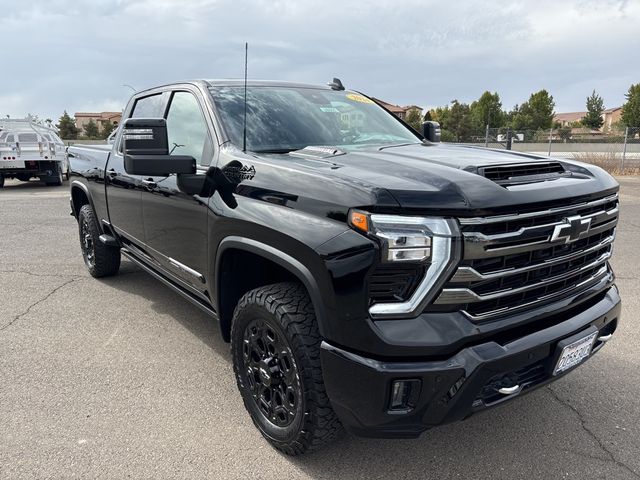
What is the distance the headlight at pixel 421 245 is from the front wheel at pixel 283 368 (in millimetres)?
493

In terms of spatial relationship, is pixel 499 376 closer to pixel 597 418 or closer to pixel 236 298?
pixel 597 418

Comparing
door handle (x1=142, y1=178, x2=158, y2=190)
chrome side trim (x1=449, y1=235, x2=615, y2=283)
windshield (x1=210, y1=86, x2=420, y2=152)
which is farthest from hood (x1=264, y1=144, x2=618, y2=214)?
door handle (x1=142, y1=178, x2=158, y2=190)

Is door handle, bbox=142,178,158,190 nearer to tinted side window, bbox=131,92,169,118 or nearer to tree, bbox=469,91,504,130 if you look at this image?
tinted side window, bbox=131,92,169,118

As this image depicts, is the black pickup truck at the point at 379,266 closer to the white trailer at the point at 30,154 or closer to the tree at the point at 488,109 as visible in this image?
the white trailer at the point at 30,154

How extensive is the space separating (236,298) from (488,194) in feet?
5.19

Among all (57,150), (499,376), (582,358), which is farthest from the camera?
(57,150)

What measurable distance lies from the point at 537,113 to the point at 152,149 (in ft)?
228

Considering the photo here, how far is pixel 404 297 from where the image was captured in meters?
2.04

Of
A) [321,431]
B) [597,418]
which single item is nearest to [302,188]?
[321,431]

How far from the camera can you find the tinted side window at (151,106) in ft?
13.3

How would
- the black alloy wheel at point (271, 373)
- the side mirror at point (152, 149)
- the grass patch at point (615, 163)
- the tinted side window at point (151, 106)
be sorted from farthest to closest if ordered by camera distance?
1. the grass patch at point (615, 163)
2. the tinted side window at point (151, 106)
3. the side mirror at point (152, 149)
4. the black alloy wheel at point (271, 373)

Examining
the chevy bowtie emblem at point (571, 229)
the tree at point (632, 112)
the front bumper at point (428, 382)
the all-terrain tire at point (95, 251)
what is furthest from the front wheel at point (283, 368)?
the tree at point (632, 112)

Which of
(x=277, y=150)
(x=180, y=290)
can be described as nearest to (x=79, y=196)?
(x=180, y=290)

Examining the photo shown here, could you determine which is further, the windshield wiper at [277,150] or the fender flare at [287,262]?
the windshield wiper at [277,150]
